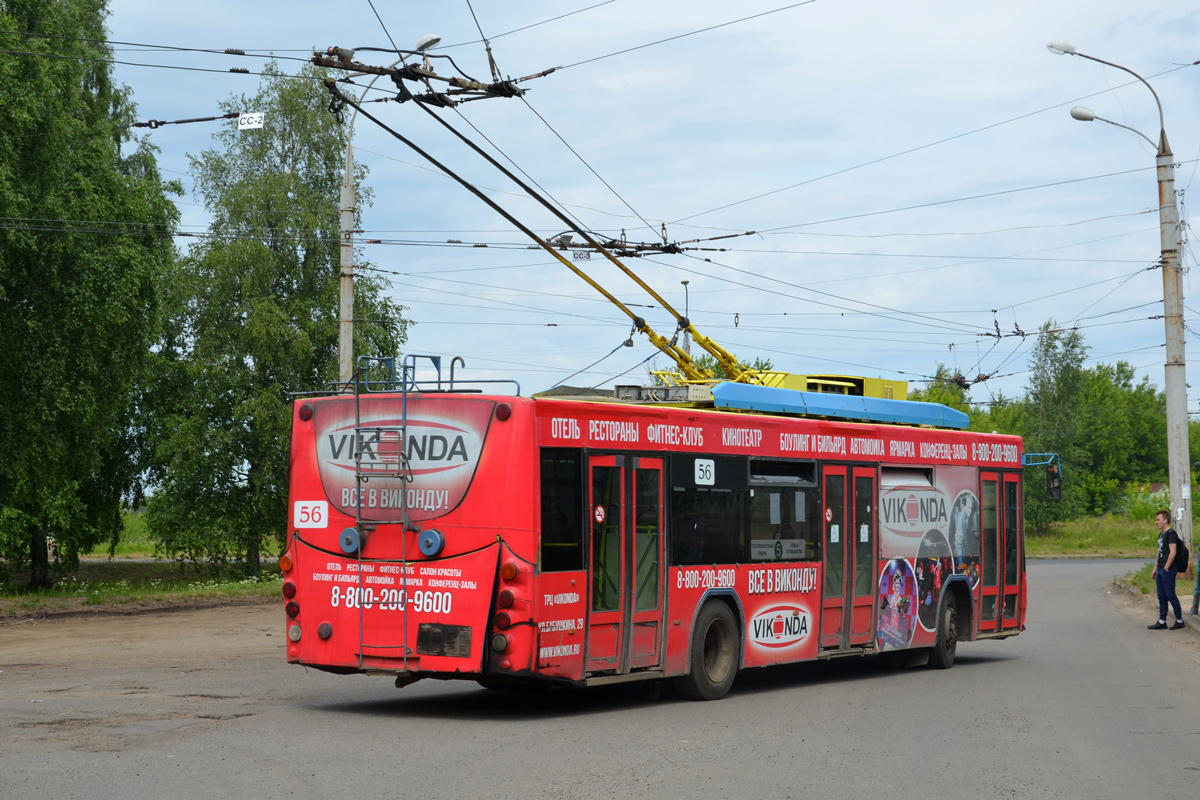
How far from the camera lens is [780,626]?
1371 cm

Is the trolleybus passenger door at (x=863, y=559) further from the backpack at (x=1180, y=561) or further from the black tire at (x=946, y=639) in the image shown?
the backpack at (x=1180, y=561)

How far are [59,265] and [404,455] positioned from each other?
1884 centimetres

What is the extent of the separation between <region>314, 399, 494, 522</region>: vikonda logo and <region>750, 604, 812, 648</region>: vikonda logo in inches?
154

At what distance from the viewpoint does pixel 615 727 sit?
1064cm

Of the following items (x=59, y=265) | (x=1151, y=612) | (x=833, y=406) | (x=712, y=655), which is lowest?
(x=1151, y=612)

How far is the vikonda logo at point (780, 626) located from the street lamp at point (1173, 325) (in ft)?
46.8

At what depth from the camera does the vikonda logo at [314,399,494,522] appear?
10953 mm

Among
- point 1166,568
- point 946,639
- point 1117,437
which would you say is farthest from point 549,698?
point 1117,437

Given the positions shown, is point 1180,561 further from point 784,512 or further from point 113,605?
point 113,605

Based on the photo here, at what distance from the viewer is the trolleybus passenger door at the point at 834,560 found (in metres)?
14.5

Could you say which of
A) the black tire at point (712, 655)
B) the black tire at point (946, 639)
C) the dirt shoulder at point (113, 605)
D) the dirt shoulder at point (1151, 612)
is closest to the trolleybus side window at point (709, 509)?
the black tire at point (712, 655)

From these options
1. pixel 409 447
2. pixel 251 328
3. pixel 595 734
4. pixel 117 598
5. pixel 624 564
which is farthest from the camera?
pixel 251 328

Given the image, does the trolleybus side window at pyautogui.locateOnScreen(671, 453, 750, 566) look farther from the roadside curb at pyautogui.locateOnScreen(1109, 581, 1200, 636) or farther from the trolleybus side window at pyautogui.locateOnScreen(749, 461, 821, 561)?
the roadside curb at pyautogui.locateOnScreen(1109, 581, 1200, 636)

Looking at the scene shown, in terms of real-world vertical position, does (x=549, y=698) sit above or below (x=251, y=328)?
below
